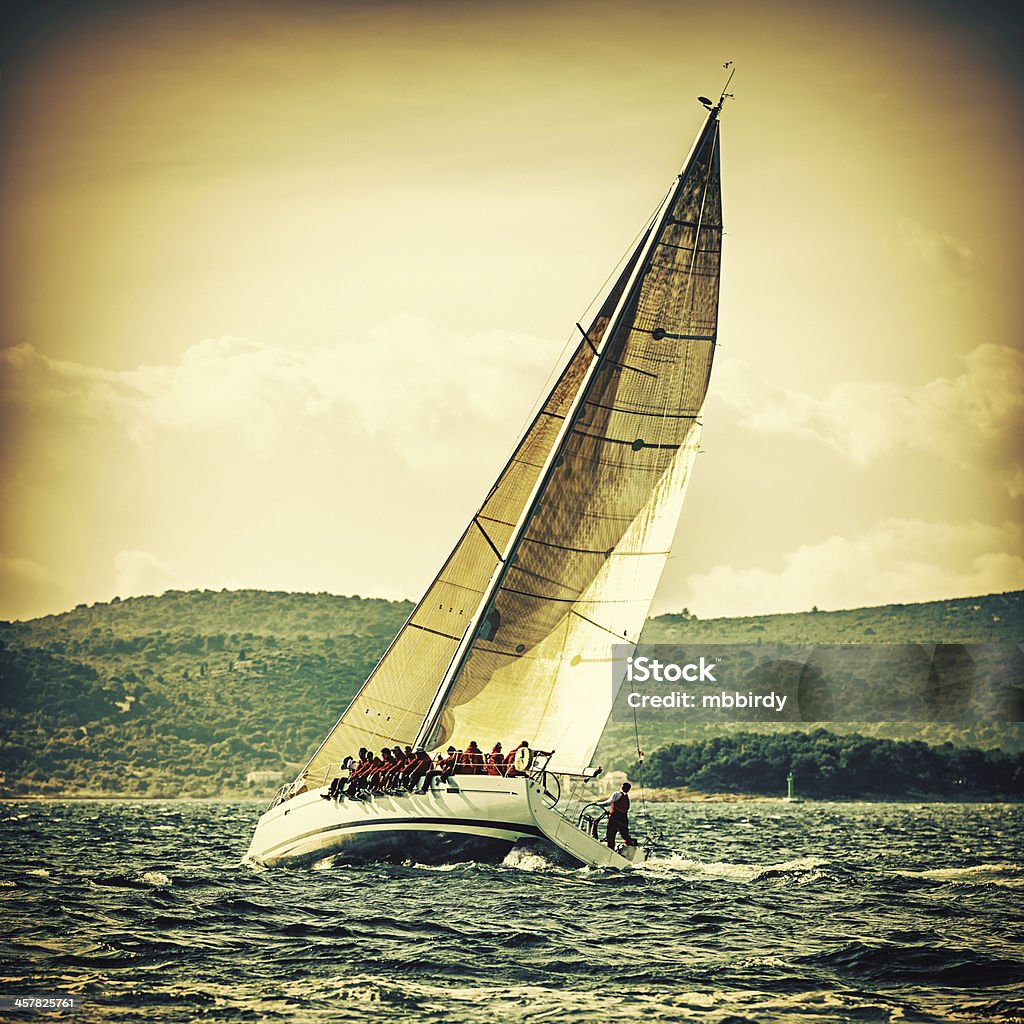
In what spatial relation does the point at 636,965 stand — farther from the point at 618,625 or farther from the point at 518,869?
the point at 618,625

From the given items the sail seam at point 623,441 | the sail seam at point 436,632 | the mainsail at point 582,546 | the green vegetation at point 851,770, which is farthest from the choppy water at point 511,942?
the green vegetation at point 851,770

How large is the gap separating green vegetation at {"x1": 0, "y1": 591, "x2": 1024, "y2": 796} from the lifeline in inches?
110

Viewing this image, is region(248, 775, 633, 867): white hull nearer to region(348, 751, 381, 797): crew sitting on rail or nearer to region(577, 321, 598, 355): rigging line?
region(348, 751, 381, 797): crew sitting on rail

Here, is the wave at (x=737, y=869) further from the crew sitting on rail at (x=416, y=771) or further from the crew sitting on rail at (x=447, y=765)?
the crew sitting on rail at (x=416, y=771)

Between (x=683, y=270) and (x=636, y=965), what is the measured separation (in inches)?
592

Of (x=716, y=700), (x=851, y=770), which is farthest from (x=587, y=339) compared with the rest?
(x=716, y=700)

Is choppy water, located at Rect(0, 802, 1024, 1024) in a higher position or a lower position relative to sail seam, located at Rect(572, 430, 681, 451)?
lower

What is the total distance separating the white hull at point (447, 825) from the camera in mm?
25234

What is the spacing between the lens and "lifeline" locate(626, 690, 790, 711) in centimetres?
13038

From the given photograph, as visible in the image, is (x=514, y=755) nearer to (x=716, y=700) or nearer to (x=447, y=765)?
(x=447, y=765)

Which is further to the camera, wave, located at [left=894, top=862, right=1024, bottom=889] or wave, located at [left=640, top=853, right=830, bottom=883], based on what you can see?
wave, located at [left=894, top=862, right=1024, bottom=889]

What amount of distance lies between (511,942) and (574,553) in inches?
406

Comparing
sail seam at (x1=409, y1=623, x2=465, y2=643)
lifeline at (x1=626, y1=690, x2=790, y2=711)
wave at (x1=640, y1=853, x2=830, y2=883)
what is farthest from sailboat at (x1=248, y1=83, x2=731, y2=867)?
lifeline at (x1=626, y1=690, x2=790, y2=711)

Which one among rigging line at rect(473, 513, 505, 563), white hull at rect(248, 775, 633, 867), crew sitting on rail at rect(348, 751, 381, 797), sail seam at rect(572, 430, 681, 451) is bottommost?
white hull at rect(248, 775, 633, 867)
